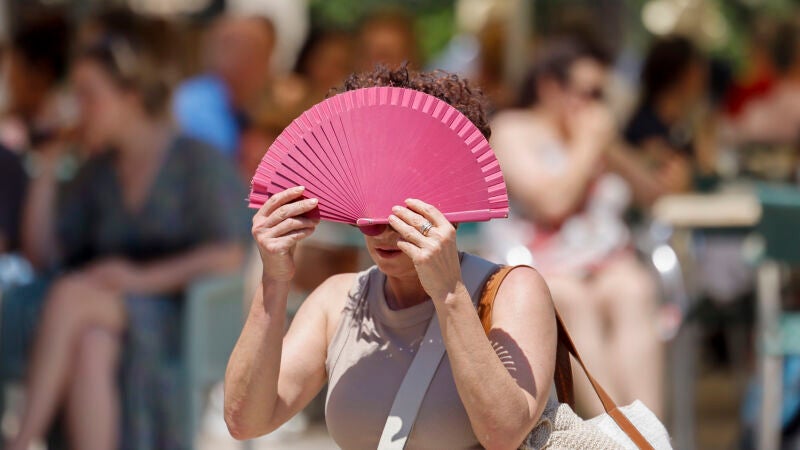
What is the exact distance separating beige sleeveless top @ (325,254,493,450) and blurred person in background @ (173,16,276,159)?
11.4 ft

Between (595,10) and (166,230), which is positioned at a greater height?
(595,10)

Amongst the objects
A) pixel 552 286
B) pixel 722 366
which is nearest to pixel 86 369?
pixel 552 286

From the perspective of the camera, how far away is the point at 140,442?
13.8ft

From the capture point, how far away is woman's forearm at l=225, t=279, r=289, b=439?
212 centimetres

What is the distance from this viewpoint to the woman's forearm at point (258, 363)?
83.6 inches

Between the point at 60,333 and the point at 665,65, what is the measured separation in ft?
11.1

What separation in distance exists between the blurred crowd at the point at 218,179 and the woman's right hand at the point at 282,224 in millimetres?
2182

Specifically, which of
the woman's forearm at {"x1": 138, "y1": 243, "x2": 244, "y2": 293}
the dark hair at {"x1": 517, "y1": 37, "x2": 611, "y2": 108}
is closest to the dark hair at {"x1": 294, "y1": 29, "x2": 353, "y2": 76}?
the dark hair at {"x1": 517, "y1": 37, "x2": 611, "y2": 108}

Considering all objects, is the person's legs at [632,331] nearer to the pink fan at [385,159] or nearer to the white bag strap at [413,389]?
the white bag strap at [413,389]

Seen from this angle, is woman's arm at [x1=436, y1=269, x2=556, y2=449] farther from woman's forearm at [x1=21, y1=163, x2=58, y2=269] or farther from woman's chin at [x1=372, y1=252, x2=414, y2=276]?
woman's forearm at [x1=21, y1=163, x2=58, y2=269]

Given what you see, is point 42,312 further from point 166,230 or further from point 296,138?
point 296,138

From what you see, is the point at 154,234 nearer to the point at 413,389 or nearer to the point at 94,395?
the point at 94,395

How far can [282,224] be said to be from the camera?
2051mm

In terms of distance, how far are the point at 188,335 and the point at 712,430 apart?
2879 mm
